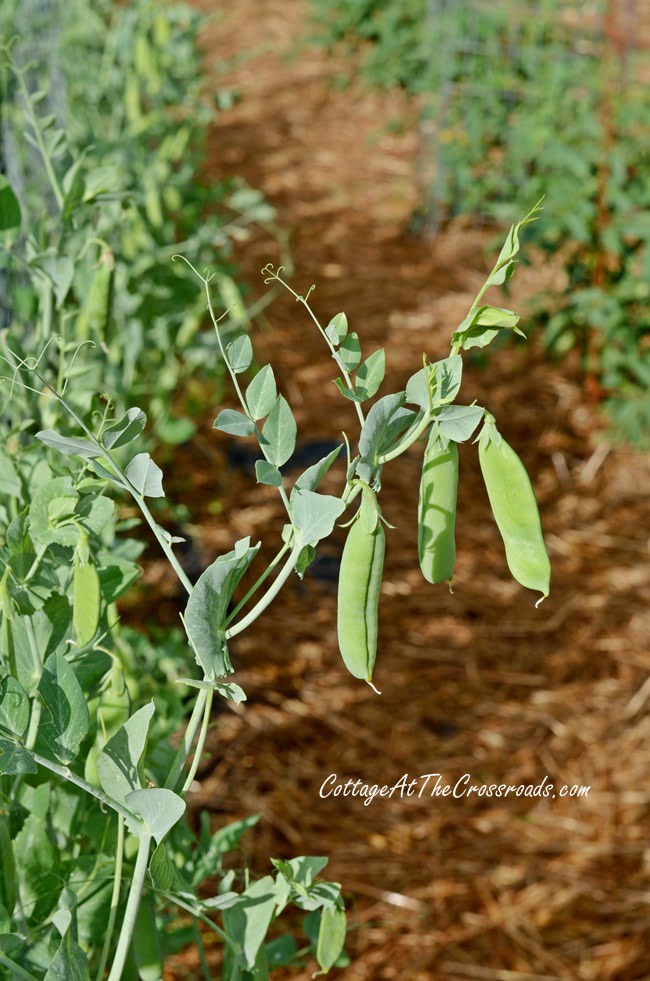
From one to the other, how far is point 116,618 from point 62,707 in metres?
0.14

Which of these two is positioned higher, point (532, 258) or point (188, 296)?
point (188, 296)

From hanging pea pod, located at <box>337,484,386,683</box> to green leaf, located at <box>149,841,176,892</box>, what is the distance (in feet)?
0.45

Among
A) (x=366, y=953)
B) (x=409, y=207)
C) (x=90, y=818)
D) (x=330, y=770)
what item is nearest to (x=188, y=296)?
(x=330, y=770)

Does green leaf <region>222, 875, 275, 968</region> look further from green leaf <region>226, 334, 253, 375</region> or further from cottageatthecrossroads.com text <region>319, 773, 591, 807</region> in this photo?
cottageatthecrossroads.com text <region>319, 773, 591, 807</region>

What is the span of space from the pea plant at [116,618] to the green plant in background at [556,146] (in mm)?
1182

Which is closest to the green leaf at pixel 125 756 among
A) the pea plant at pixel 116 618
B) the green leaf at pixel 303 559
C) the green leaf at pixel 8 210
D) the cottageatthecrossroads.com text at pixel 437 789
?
the pea plant at pixel 116 618

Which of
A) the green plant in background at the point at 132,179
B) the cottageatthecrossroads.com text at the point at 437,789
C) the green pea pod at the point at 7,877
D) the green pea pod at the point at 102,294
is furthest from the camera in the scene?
the cottageatthecrossroads.com text at the point at 437,789

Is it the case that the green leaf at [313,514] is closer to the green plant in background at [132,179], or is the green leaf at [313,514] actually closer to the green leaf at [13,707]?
the green leaf at [13,707]

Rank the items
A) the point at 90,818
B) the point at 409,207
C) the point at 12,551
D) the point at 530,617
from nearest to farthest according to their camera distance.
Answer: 1. the point at 12,551
2. the point at 90,818
3. the point at 530,617
4. the point at 409,207

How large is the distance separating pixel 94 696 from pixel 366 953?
75 centimetres

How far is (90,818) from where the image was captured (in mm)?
727

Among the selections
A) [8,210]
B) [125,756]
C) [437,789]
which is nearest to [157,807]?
[125,756]

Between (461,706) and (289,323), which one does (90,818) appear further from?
(289,323)

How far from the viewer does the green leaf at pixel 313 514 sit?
21.1 inches
